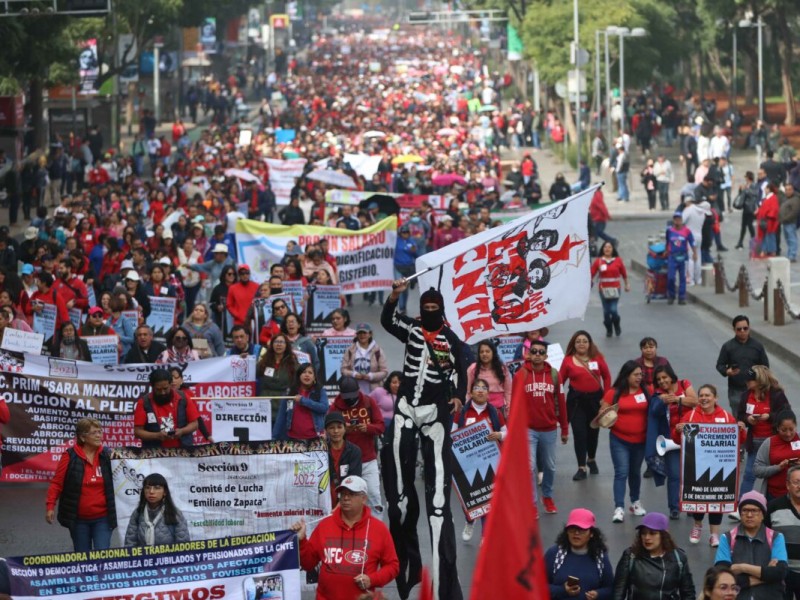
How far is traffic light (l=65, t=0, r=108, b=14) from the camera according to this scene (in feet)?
102

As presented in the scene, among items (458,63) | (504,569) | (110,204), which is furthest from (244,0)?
(504,569)

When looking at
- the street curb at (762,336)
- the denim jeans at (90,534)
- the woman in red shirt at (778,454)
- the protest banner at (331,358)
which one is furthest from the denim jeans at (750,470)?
the street curb at (762,336)

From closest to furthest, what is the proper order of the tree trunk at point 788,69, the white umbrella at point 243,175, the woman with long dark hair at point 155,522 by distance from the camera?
the woman with long dark hair at point 155,522 → the white umbrella at point 243,175 → the tree trunk at point 788,69

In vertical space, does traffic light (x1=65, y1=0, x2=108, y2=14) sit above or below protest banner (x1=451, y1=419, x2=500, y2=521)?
above

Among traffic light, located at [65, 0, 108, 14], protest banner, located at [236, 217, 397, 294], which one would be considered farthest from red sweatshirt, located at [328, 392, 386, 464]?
traffic light, located at [65, 0, 108, 14]

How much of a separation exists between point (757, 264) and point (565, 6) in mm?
33491

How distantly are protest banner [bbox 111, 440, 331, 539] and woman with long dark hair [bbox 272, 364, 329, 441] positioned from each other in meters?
1.83

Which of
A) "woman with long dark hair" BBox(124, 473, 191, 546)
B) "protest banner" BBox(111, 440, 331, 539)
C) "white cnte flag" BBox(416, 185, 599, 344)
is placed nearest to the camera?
"woman with long dark hair" BBox(124, 473, 191, 546)

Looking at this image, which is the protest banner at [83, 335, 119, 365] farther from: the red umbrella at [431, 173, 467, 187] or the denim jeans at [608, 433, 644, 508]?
the red umbrella at [431, 173, 467, 187]

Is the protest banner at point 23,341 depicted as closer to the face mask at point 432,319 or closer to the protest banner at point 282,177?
the face mask at point 432,319

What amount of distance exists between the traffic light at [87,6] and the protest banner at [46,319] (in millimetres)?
12411

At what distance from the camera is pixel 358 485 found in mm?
9812

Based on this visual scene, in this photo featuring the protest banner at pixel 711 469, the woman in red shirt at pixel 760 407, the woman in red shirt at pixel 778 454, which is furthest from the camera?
the woman in red shirt at pixel 760 407

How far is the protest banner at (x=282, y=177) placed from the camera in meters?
42.1
